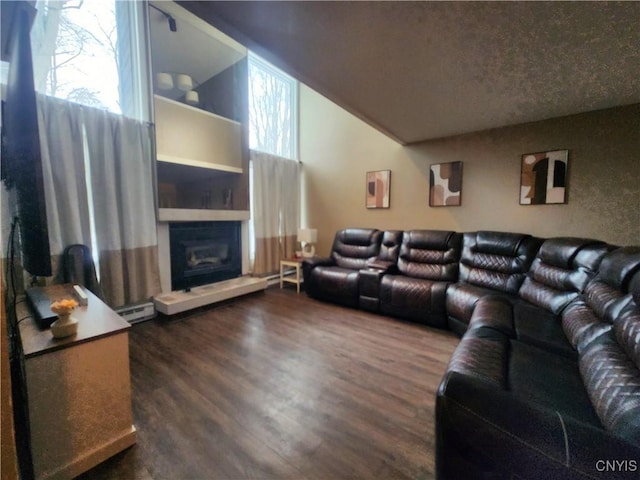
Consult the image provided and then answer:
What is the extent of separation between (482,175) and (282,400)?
3275 mm

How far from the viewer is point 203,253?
3.45 meters

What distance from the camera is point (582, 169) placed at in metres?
2.59

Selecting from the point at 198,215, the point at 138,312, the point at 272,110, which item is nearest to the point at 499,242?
the point at 198,215

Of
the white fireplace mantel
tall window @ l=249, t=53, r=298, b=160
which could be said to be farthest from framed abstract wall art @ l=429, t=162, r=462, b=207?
the white fireplace mantel

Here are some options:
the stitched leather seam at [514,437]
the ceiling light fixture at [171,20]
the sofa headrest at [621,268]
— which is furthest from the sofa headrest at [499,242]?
the ceiling light fixture at [171,20]

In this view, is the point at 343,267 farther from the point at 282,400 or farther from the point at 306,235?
the point at 282,400

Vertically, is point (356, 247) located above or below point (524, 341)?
above

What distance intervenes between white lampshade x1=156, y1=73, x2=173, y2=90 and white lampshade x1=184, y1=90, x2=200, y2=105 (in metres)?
0.29

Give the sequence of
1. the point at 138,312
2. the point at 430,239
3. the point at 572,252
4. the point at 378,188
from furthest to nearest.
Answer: the point at 378,188 → the point at 430,239 → the point at 138,312 → the point at 572,252

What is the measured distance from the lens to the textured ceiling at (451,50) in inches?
49.7

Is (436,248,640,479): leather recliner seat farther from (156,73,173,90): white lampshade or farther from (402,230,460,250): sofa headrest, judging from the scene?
(156,73,173,90): white lampshade

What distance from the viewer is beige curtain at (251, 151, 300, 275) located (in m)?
3.98

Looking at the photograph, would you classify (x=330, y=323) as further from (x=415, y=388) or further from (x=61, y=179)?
(x=61, y=179)

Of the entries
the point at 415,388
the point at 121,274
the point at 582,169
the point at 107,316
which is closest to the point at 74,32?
the point at 121,274
